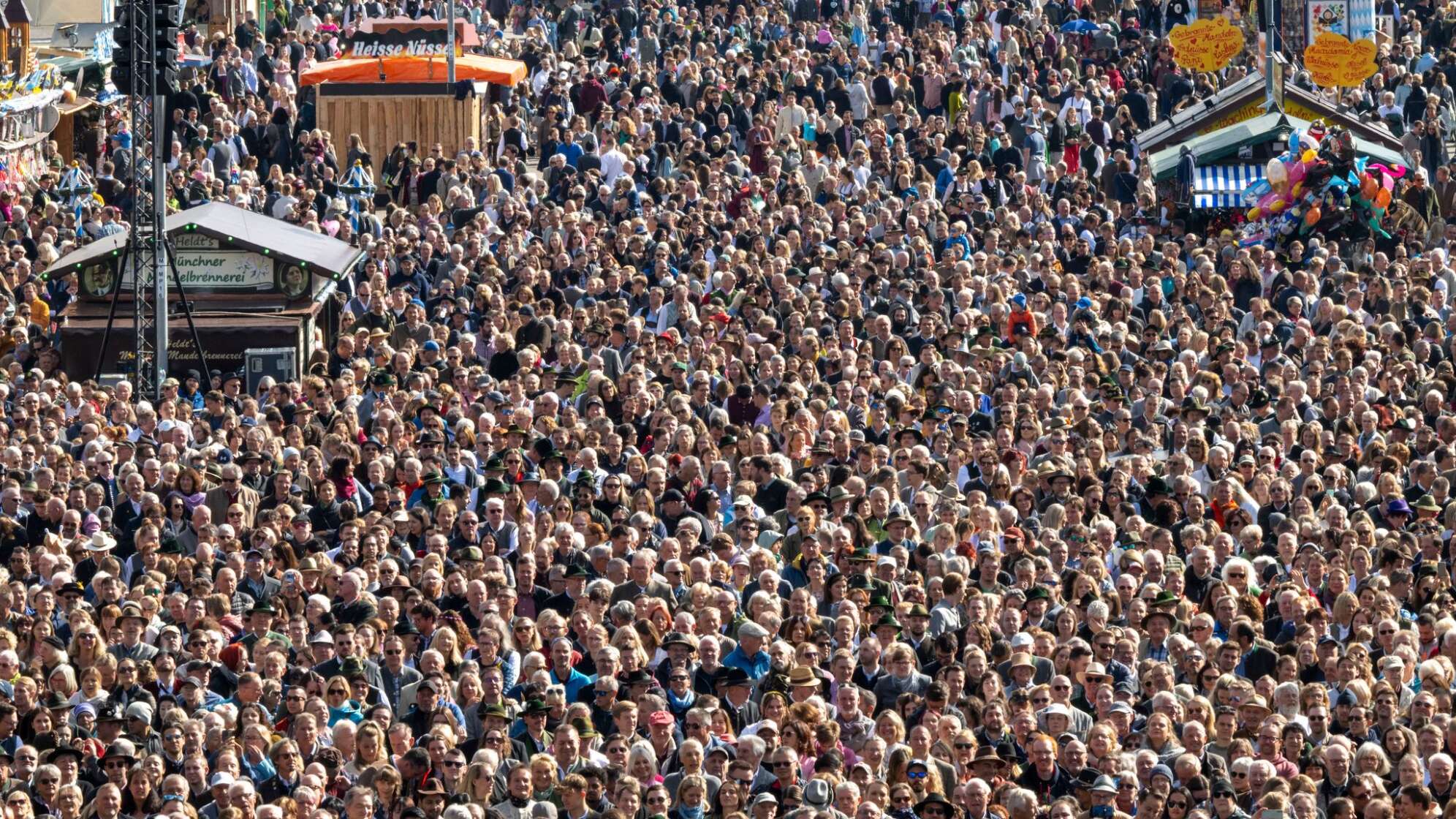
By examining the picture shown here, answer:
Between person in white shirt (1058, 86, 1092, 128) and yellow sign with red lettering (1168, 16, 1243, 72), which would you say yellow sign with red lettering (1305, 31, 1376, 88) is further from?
person in white shirt (1058, 86, 1092, 128)

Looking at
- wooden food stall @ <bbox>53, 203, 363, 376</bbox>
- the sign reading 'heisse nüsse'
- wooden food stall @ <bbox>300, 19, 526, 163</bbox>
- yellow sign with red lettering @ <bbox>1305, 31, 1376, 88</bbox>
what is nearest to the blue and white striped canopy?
yellow sign with red lettering @ <bbox>1305, 31, 1376, 88</bbox>

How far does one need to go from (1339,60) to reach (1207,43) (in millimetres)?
1930

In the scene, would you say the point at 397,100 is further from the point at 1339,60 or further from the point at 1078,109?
the point at 1339,60

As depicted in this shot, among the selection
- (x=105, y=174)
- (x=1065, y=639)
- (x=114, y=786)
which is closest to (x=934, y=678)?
(x=1065, y=639)

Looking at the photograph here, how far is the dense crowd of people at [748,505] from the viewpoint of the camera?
15.3m

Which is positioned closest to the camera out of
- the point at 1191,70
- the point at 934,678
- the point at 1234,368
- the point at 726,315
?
the point at 934,678

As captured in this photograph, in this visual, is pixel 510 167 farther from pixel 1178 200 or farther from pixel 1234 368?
pixel 1234 368

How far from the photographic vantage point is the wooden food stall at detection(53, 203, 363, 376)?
84.5ft

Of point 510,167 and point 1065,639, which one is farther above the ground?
point 510,167

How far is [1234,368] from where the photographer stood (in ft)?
77.0

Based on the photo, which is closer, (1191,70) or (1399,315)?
(1399,315)

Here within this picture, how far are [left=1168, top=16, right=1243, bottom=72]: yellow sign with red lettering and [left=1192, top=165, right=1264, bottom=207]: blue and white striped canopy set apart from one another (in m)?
3.73

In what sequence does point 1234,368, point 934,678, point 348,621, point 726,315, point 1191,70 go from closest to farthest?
point 934,678
point 348,621
point 1234,368
point 726,315
point 1191,70

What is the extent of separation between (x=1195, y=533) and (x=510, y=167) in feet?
53.6
